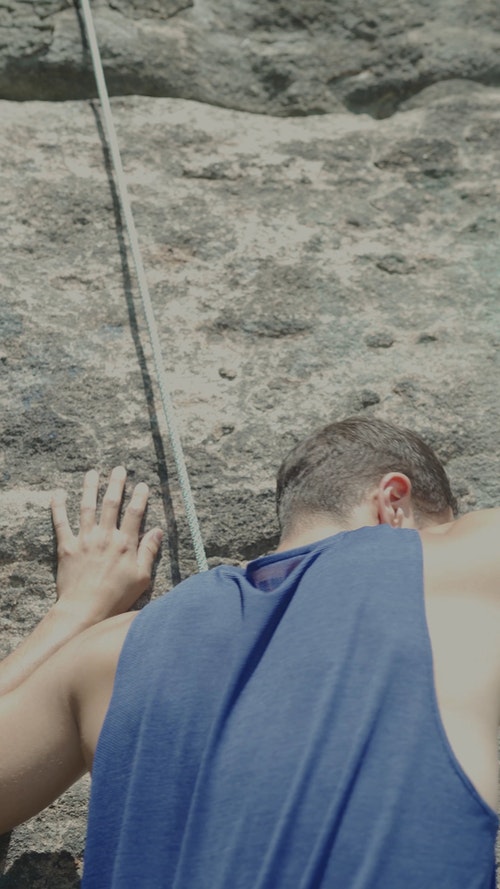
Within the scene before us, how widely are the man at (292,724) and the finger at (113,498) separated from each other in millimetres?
357

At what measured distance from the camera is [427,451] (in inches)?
78.9

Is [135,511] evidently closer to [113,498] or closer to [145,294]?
[113,498]

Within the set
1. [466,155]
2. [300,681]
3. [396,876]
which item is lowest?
[396,876]

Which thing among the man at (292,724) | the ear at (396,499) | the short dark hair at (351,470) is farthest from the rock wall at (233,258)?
the man at (292,724)

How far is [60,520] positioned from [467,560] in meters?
0.85

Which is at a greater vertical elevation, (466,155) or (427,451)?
(466,155)

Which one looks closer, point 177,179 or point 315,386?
point 315,386

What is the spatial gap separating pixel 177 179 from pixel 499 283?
2.74 feet

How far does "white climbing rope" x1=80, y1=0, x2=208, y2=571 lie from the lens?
2.03 m

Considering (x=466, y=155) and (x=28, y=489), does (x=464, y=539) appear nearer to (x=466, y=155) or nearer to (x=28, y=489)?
(x=28, y=489)

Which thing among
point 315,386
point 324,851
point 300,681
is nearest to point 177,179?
point 315,386

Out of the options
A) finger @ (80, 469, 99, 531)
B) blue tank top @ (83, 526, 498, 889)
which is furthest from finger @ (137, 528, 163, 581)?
blue tank top @ (83, 526, 498, 889)

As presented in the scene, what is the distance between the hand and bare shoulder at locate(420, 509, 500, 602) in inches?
24.0

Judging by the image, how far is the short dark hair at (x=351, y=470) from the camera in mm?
1913
